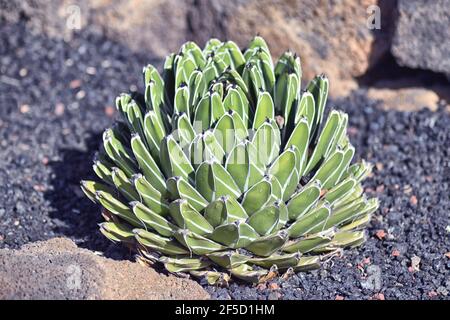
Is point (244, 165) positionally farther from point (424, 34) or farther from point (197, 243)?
point (424, 34)

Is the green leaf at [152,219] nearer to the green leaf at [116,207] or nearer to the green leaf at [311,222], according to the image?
the green leaf at [116,207]

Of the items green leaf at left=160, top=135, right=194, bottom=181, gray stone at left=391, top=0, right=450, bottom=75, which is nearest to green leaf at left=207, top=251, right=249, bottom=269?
green leaf at left=160, top=135, right=194, bottom=181

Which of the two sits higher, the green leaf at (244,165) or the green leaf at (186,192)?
the green leaf at (244,165)

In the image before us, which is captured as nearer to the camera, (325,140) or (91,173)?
(325,140)

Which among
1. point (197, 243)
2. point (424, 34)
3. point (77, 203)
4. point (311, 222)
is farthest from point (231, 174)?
point (424, 34)

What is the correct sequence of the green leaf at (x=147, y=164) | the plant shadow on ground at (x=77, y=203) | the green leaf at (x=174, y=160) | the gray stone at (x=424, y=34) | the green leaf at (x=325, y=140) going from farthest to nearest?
the gray stone at (x=424, y=34)
the plant shadow on ground at (x=77, y=203)
the green leaf at (x=325, y=140)
the green leaf at (x=147, y=164)
the green leaf at (x=174, y=160)

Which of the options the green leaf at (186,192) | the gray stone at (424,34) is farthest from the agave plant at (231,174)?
the gray stone at (424,34)
